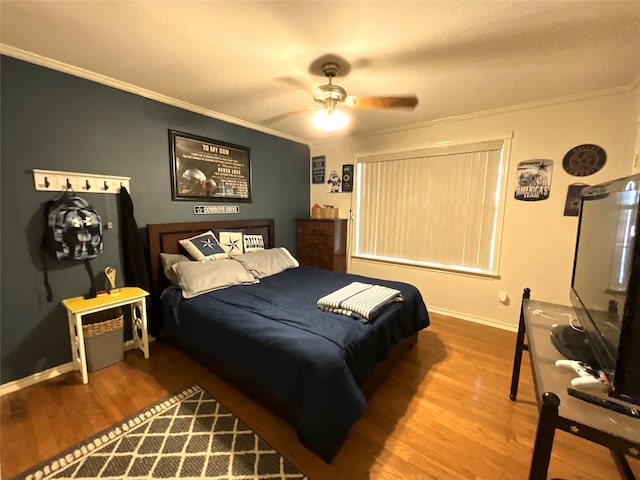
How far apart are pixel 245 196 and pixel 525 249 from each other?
132 inches

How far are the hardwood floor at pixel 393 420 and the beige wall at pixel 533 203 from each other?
2.91ft

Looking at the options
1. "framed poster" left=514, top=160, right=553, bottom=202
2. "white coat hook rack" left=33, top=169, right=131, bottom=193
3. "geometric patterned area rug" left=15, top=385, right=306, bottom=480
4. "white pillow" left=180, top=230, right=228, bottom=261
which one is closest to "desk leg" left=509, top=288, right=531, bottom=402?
"framed poster" left=514, top=160, right=553, bottom=202

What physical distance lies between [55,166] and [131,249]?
82 cm

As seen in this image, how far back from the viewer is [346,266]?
423 centimetres

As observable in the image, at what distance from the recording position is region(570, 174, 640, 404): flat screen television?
32.3 inches

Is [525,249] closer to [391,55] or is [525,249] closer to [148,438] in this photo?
[391,55]

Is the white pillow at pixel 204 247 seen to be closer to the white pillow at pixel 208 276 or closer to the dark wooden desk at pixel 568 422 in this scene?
the white pillow at pixel 208 276

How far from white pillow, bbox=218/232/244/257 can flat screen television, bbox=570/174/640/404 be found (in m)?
2.86

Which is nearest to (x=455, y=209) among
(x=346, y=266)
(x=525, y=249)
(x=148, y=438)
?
(x=525, y=249)

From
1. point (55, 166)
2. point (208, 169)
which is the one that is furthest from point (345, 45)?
point (55, 166)

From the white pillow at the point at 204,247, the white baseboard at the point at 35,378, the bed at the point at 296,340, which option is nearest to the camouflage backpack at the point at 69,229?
the bed at the point at 296,340

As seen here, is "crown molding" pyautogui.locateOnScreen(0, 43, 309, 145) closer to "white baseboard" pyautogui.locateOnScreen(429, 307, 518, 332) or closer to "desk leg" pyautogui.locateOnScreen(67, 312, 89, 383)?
"desk leg" pyautogui.locateOnScreen(67, 312, 89, 383)

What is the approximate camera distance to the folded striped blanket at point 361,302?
183 centimetres

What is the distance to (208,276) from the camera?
241 centimetres
